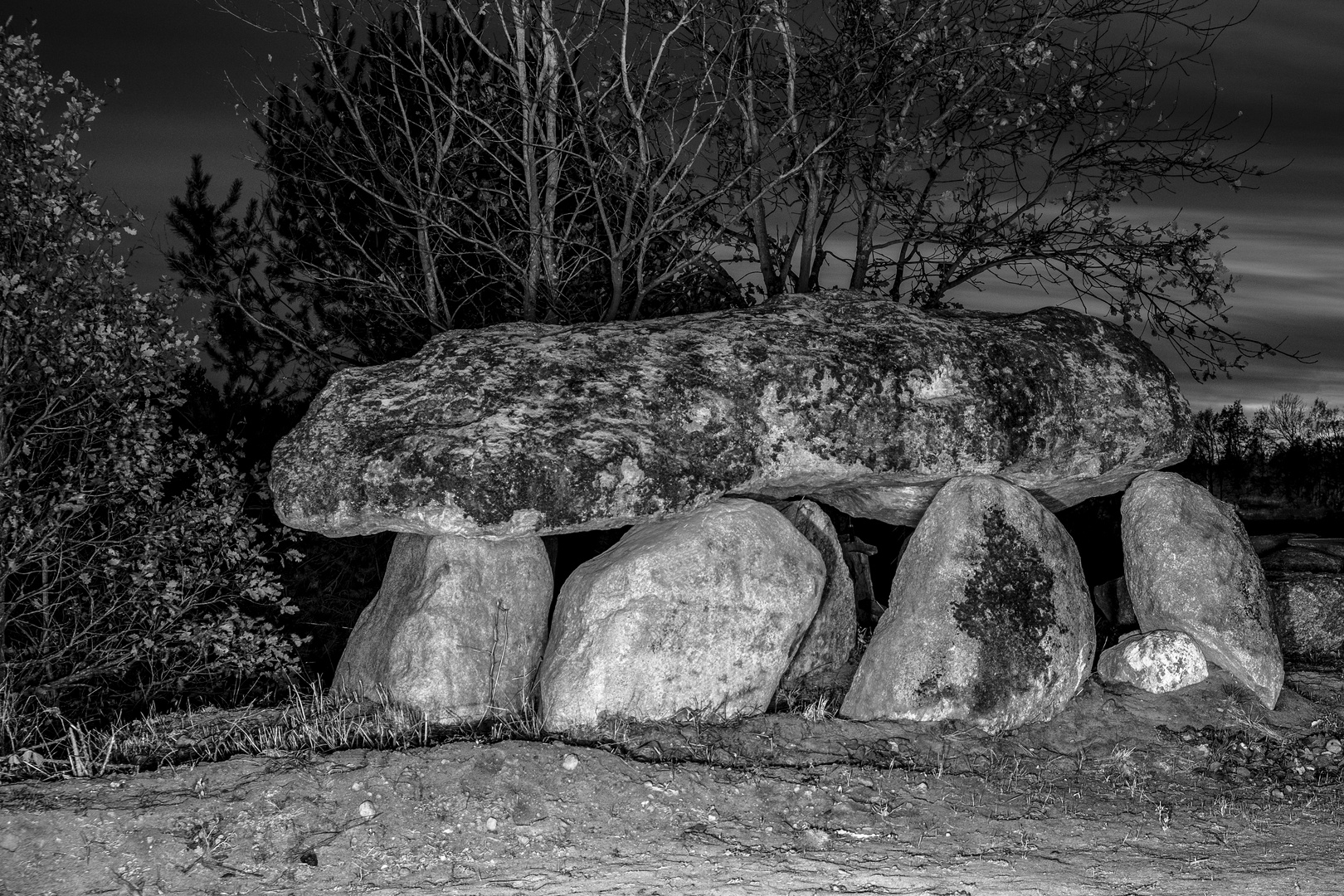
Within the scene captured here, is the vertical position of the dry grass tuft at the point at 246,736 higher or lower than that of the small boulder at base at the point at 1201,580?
lower

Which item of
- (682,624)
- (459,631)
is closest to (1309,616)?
(682,624)

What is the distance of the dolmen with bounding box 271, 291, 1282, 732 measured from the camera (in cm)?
820

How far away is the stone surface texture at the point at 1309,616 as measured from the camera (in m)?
11.1

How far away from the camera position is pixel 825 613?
9.55 m

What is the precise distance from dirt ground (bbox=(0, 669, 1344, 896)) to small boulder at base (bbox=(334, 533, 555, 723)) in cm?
109

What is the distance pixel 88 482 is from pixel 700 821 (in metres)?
5.64

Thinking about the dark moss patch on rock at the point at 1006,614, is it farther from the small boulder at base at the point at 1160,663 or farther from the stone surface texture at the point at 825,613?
the stone surface texture at the point at 825,613

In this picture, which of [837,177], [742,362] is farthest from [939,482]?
[837,177]

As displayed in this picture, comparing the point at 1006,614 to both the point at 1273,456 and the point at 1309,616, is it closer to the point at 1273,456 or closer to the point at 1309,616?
the point at 1309,616

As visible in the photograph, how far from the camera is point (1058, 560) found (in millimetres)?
9250

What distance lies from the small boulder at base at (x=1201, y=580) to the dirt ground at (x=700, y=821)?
1.16 meters

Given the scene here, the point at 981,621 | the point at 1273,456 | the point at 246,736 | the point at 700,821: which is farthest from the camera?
the point at 1273,456

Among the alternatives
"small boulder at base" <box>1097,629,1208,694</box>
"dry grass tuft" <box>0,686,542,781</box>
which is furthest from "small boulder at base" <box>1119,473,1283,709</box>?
"dry grass tuft" <box>0,686,542,781</box>

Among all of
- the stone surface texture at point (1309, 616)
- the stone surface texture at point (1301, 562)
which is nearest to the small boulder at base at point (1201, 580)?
the stone surface texture at point (1309, 616)
